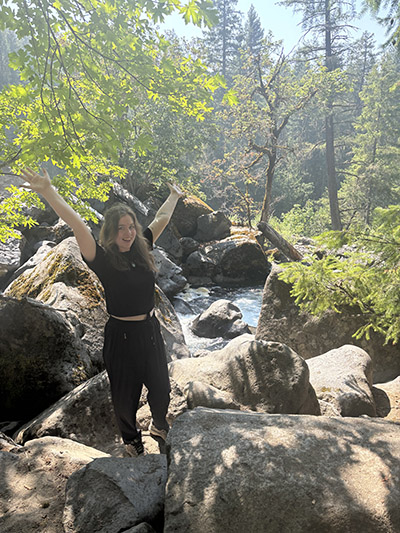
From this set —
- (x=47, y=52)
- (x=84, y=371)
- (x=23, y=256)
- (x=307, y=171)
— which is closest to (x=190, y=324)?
(x=23, y=256)

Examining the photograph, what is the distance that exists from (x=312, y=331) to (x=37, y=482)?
5207 millimetres

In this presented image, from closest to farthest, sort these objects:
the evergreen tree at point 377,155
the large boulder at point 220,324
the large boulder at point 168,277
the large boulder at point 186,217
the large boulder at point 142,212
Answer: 1. the large boulder at point 220,324
2. the large boulder at point 168,277
3. the large boulder at point 142,212
4. the large boulder at point 186,217
5. the evergreen tree at point 377,155

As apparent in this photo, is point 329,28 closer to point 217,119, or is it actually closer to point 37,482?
point 217,119

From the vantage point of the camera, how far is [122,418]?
2844 millimetres

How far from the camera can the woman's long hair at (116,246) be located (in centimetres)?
272

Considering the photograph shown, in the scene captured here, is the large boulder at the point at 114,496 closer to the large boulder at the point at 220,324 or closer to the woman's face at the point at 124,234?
the woman's face at the point at 124,234

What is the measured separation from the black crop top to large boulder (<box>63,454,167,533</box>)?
108 centimetres

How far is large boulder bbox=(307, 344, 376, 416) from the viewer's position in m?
4.54

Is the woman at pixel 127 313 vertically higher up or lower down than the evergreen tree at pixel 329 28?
lower down

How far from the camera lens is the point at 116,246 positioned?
2.76 metres

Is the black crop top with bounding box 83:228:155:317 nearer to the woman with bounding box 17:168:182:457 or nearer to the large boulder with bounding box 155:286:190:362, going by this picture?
the woman with bounding box 17:168:182:457

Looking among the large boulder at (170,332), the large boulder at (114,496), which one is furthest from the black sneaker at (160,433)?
the large boulder at (170,332)

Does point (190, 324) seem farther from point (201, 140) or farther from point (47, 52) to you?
point (201, 140)

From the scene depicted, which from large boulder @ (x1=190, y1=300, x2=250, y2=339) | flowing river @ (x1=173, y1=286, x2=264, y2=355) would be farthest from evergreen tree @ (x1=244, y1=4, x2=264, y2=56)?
large boulder @ (x1=190, y1=300, x2=250, y2=339)
